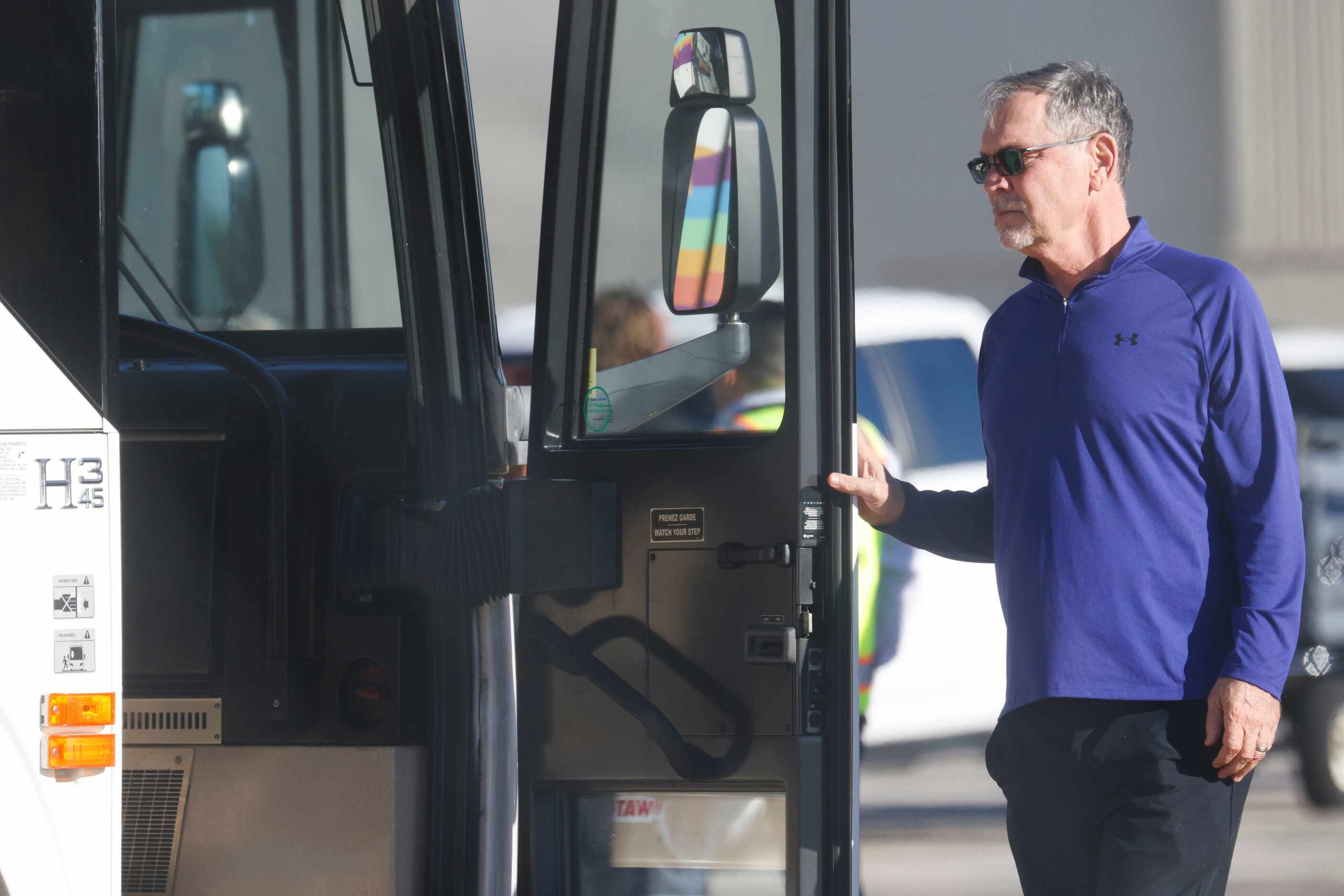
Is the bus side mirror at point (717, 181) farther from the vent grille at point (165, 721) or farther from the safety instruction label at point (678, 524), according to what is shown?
the vent grille at point (165, 721)

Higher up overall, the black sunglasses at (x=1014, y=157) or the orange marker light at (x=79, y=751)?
the black sunglasses at (x=1014, y=157)

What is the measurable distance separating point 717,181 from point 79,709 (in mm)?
1229

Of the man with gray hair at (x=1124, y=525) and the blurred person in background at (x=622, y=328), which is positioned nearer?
the man with gray hair at (x=1124, y=525)

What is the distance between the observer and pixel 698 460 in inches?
92.7

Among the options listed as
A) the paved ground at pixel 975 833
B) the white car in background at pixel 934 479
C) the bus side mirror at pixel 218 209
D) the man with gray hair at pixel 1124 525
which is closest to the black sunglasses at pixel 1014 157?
the man with gray hair at pixel 1124 525

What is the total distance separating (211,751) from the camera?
2.48m

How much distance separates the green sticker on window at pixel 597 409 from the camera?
8.06ft

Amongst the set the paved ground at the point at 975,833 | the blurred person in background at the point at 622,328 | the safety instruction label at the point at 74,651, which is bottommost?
the paved ground at the point at 975,833

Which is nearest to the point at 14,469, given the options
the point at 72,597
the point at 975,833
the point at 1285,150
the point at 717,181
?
the point at 72,597

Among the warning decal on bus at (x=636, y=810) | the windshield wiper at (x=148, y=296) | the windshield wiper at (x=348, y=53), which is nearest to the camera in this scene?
the warning decal on bus at (x=636, y=810)

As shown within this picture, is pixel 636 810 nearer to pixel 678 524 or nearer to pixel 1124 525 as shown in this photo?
pixel 678 524

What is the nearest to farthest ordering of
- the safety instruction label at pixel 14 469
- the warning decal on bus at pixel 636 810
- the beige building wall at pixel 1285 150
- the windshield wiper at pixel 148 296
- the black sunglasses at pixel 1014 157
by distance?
1. the safety instruction label at pixel 14 469
2. the black sunglasses at pixel 1014 157
3. the warning decal on bus at pixel 636 810
4. the windshield wiper at pixel 148 296
5. the beige building wall at pixel 1285 150

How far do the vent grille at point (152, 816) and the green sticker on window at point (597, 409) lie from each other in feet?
3.14

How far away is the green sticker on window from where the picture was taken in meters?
2.46
